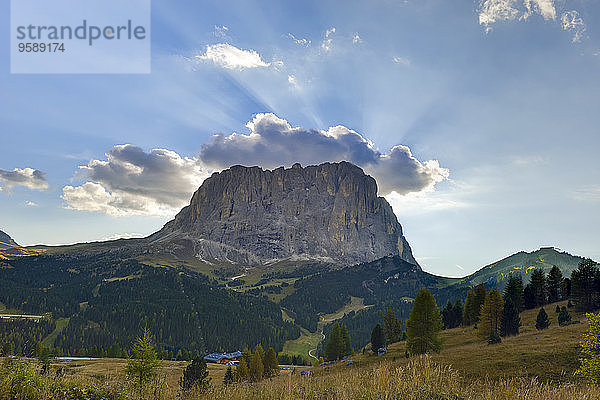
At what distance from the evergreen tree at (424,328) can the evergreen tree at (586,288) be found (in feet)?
103

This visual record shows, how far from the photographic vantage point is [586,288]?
59.0 meters

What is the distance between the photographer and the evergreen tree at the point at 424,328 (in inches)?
1906

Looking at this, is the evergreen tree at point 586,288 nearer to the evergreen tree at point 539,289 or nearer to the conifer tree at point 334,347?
the evergreen tree at point 539,289

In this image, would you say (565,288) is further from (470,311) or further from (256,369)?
(256,369)

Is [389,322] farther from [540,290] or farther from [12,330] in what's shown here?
[12,330]

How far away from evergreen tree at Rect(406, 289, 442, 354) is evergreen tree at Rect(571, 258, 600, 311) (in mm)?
31500

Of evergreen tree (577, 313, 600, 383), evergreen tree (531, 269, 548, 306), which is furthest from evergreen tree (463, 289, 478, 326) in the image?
evergreen tree (577, 313, 600, 383)

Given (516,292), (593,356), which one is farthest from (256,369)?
(516,292)

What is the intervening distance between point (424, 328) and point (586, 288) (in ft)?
116

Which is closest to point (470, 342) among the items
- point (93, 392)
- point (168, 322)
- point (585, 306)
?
point (585, 306)

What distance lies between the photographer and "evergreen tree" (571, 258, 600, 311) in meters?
58.2

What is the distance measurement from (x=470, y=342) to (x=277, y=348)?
123 meters

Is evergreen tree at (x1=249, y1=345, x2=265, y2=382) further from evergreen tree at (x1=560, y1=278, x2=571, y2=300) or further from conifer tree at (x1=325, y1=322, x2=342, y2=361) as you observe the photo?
evergreen tree at (x1=560, y1=278, x2=571, y2=300)

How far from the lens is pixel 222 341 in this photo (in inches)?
6334
